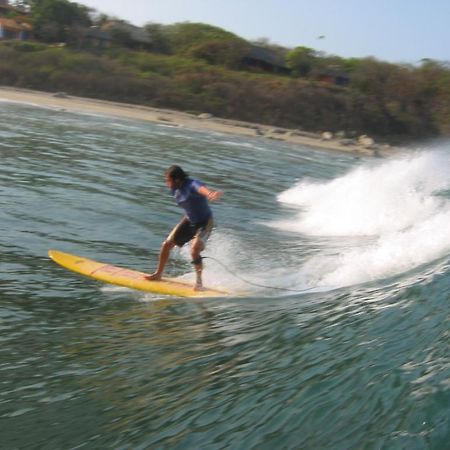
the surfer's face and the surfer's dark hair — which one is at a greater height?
the surfer's dark hair

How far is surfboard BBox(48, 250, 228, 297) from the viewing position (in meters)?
8.35

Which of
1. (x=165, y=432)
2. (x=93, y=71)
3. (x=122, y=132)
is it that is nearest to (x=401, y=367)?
(x=165, y=432)

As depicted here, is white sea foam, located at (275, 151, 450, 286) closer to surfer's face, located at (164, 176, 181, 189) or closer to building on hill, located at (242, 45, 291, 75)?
surfer's face, located at (164, 176, 181, 189)

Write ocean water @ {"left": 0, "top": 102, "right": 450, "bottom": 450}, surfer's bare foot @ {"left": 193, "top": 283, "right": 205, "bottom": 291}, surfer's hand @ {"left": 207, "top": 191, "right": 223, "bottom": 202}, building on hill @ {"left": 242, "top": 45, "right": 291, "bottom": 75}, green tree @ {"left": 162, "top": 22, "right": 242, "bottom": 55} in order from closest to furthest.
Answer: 1. ocean water @ {"left": 0, "top": 102, "right": 450, "bottom": 450}
2. surfer's hand @ {"left": 207, "top": 191, "right": 223, "bottom": 202}
3. surfer's bare foot @ {"left": 193, "top": 283, "right": 205, "bottom": 291}
4. green tree @ {"left": 162, "top": 22, "right": 242, "bottom": 55}
5. building on hill @ {"left": 242, "top": 45, "right": 291, "bottom": 75}

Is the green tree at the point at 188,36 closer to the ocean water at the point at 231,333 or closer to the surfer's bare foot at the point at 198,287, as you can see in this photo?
the ocean water at the point at 231,333

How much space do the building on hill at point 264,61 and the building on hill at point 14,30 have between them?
23895 mm

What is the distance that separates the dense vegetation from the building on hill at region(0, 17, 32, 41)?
1.37m

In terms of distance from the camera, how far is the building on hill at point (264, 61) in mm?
76312

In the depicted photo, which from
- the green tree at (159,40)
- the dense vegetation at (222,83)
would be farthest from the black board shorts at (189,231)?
the green tree at (159,40)

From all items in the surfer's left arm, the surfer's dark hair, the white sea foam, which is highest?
the surfer's dark hair

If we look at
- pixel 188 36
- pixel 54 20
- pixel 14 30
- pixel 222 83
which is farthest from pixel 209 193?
pixel 188 36

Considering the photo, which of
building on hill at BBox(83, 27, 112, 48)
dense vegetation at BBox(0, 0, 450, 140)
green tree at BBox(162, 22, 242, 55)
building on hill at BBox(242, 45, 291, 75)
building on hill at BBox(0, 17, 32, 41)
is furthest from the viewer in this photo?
building on hill at BBox(242, 45, 291, 75)

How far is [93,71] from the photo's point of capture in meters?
58.5

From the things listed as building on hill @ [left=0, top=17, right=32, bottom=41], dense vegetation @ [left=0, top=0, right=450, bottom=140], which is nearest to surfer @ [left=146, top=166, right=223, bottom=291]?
dense vegetation @ [left=0, top=0, right=450, bottom=140]
